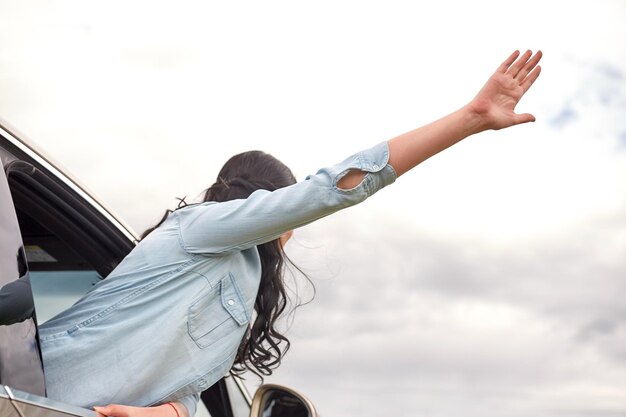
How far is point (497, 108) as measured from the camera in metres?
2.39

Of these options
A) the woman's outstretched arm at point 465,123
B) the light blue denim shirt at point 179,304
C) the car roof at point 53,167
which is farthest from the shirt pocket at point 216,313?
the car roof at point 53,167

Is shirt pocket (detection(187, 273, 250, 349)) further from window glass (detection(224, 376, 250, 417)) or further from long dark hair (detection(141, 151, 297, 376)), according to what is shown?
window glass (detection(224, 376, 250, 417))

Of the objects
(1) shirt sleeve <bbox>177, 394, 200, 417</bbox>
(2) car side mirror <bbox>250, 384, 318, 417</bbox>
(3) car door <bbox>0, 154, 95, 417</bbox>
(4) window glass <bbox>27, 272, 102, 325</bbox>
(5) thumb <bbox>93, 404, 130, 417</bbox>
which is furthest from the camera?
(4) window glass <bbox>27, 272, 102, 325</bbox>

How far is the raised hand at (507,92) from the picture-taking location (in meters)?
2.38

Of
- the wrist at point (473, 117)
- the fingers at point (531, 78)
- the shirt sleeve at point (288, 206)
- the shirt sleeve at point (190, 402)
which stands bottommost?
the shirt sleeve at point (190, 402)

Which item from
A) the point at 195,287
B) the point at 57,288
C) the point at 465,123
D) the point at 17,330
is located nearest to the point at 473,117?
the point at 465,123

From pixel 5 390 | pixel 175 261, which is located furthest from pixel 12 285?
pixel 175 261

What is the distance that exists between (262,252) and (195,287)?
0.37m

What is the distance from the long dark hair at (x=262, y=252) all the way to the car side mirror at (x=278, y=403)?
9.7 inches

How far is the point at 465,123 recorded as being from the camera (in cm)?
236

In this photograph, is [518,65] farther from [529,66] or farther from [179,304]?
[179,304]

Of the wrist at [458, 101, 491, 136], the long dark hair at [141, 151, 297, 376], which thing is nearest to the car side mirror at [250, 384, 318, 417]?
the long dark hair at [141, 151, 297, 376]

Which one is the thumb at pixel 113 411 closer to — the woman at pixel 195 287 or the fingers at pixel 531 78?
the woman at pixel 195 287

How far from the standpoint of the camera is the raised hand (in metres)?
2.38
